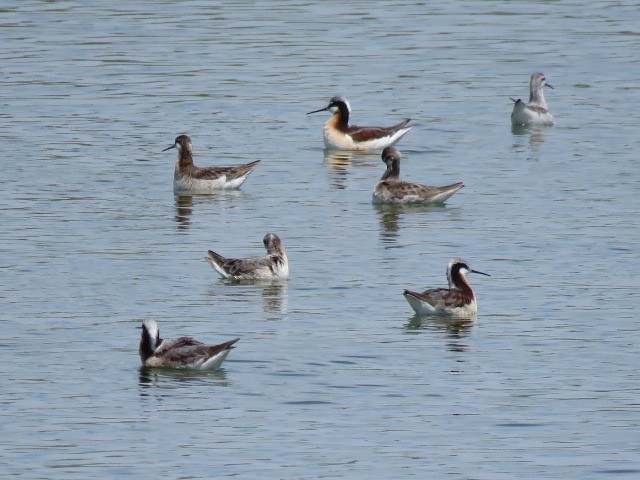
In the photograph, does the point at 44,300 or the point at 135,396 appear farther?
the point at 44,300

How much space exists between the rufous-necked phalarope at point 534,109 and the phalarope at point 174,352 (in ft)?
54.3

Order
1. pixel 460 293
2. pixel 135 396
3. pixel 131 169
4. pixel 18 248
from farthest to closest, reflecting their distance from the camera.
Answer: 1. pixel 131 169
2. pixel 18 248
3. pixel 460 293
4. pixel 135 396

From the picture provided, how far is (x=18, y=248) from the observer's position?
2275 centimetres

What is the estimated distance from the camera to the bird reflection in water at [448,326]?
18.7 metres

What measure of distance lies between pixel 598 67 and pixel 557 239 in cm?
1631

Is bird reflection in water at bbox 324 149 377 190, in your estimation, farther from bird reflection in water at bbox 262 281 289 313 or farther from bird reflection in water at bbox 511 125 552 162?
bird reflection in water at bbox 262 281 289 313

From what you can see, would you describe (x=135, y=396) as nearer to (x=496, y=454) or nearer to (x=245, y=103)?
(x=496, y=454)

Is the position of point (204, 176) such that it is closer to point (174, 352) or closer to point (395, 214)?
point (395, 214)

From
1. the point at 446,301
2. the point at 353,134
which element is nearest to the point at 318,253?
the point at 446,301

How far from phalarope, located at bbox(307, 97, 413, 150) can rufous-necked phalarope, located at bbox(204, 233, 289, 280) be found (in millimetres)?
10732

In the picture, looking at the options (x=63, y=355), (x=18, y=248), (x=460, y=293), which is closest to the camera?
(x=63, y=355)

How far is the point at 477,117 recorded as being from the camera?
112 feet

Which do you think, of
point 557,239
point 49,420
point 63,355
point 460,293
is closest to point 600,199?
point 557,239

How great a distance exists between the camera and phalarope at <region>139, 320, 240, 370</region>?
1684 cm
